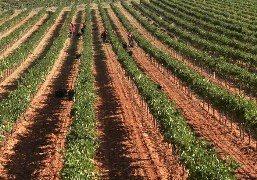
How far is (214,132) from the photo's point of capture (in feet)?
79.9

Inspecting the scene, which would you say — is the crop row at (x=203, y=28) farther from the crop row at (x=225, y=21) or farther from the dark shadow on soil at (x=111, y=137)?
the dark shadow on soil at (x=111, y=137)

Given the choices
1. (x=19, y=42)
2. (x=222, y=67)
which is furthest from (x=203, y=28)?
(x=222, y=67)

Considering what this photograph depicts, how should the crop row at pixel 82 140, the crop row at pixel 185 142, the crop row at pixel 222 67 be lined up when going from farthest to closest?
the crop row at pixel 222 67 < the crop row at pixel 82 140 < the crop row at pixel 185 142

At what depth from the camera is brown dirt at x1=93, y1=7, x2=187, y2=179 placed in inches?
774

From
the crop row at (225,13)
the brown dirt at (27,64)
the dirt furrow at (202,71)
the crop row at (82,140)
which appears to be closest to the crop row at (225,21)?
the crop row at (225,13)

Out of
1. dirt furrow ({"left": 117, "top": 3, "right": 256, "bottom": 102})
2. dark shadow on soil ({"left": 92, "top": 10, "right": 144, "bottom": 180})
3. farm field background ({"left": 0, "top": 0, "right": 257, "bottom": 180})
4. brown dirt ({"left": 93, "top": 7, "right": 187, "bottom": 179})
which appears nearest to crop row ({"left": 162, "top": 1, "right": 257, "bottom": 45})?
farm field background ({"left": 0, "top": 0, "right": 257, "bottom": 180})

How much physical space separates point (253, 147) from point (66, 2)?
93.0 m

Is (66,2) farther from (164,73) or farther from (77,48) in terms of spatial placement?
(164,73)

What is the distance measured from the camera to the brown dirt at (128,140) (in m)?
19.7

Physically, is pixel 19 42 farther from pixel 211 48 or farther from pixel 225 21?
pixel 225 21

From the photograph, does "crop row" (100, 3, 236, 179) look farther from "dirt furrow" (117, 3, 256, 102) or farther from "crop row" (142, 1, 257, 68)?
"crop row" (142, 1, 257, 68)

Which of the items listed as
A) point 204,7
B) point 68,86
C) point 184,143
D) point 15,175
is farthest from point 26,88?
point 204,7

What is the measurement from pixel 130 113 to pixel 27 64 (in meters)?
19.8

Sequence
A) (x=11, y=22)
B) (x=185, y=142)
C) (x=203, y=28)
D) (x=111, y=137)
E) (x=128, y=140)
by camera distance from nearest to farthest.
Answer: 1. (x=185, y=142)
2. (x=128, y=140)
3. (x=111, y=137)
4. (x=203, y=28)
5. (x=11, y=22)
